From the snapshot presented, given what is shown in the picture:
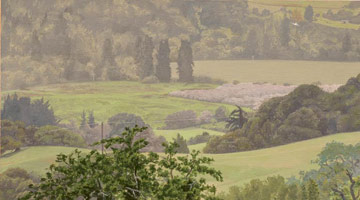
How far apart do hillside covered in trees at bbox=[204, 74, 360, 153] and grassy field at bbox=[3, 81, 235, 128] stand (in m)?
0.94

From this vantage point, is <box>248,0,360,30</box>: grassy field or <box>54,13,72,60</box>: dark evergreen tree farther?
<box>248,0,360,30</box>: grassy field

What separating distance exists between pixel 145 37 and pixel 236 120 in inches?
132

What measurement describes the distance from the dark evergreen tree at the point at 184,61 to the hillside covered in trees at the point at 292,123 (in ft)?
6.29

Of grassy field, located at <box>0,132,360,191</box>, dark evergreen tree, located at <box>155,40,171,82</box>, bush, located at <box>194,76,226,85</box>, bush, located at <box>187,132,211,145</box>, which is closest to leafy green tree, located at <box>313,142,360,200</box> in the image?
grassy field, located at <box>0,132,360,191</box>

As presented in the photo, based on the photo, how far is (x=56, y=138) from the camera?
2167cm

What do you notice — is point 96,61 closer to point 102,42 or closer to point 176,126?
point 102,42

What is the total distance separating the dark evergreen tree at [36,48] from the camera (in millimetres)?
22156

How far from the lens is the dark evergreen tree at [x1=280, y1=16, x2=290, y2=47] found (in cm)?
2327

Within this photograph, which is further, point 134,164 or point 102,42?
point 102,42

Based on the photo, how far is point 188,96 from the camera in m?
22.8

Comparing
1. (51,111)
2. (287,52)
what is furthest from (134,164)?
(287,52)

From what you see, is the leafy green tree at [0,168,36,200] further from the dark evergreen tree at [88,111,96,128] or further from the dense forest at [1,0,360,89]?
the dense forest at [1,0,360,89]

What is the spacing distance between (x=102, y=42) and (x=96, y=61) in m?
0.55

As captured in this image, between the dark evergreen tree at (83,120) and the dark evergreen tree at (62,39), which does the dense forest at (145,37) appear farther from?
the dark evergreen tree at (83,120)
